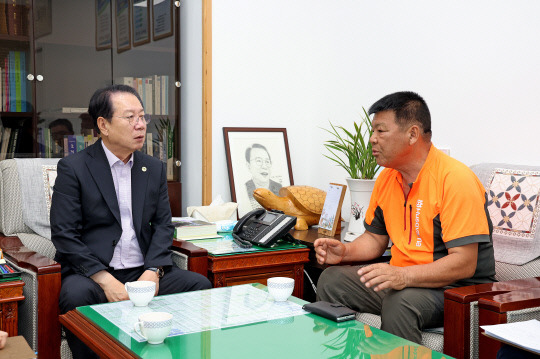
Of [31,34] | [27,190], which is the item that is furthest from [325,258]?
[31,34]

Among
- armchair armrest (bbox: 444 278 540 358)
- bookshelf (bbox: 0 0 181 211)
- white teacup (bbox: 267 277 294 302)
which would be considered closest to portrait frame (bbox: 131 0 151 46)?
bookshelf (bbox: 0 0 181 211)

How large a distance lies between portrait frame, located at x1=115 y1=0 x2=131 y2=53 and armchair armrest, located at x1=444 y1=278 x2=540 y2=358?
235 centimetres

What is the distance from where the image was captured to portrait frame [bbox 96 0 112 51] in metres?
3.34

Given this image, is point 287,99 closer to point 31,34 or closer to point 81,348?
point 31,34

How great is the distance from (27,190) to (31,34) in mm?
870

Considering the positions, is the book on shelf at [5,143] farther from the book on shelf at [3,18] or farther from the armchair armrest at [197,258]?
the armchair armrest at [197,258]

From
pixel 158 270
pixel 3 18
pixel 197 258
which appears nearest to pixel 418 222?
pixel 197 258

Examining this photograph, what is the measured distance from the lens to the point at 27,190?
113 inches

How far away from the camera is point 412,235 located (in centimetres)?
232

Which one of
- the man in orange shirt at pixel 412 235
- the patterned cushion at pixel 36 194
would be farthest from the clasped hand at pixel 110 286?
the man in orange shirt at pixel 412 235

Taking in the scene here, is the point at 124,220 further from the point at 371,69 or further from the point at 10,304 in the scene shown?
the point at 371,69

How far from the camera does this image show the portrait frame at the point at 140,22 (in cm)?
345

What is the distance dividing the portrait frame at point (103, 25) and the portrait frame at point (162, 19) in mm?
274

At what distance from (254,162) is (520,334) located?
7.81 feet
